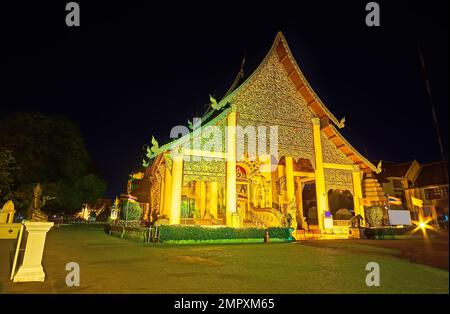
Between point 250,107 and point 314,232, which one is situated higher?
point 250,107

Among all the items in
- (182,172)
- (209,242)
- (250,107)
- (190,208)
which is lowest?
(209,242)

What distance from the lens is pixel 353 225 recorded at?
16.3 meters

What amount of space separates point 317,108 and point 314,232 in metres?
8.15

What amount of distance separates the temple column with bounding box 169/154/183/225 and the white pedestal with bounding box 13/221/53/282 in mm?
7837

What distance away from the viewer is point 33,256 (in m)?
4.48

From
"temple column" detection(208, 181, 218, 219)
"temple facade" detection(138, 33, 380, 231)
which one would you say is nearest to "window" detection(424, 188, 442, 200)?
"temple facade" detection(138, 33, 380, 231)

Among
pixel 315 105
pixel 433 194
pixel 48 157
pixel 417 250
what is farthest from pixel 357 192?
pixel 48 157

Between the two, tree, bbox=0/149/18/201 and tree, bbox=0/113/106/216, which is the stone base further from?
tree, bbox=0/113/106/216

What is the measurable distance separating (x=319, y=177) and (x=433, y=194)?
21.5 m

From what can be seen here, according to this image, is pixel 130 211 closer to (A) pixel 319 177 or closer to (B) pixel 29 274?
(A) pixel 319 177

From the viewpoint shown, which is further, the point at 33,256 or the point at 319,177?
the point at 319,177

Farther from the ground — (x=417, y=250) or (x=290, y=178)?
(x=290, y=178)
